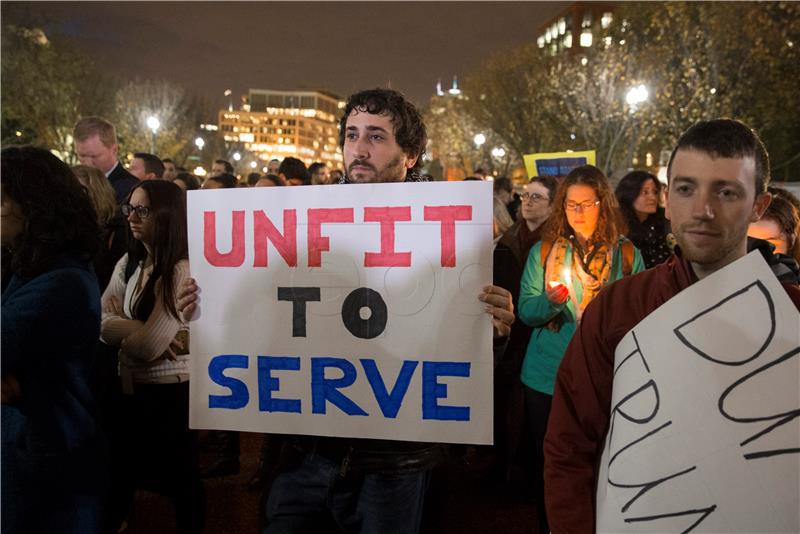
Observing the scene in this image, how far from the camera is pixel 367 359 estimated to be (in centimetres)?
212

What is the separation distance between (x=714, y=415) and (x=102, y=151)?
552 centimetres

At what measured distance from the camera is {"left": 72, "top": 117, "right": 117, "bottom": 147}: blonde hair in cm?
559

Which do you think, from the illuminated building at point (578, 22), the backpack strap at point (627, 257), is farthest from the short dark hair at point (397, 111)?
the illuminated building at point (578, 22)

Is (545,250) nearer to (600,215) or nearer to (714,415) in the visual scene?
(600,215)

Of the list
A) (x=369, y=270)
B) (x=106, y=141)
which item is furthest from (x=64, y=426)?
(x=106, y=141)

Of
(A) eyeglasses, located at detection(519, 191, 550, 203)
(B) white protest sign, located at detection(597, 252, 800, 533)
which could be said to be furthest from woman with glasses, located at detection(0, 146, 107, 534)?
(A) eyeglasses, located at detection(519, 191, 550, 203)

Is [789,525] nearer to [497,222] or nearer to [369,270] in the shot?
[369,270]

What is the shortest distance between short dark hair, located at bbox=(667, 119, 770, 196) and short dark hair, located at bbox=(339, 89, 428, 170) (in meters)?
1.05

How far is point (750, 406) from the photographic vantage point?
4.39 ft

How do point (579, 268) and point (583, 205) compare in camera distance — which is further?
point (583, 205)

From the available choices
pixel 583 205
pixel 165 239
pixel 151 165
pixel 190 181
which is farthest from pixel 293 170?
pixel 583 205

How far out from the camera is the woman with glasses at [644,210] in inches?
197

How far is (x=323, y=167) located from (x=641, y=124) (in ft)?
70.4

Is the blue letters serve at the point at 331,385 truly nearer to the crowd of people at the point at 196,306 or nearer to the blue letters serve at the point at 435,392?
the crowd of people at the point at 196,306
